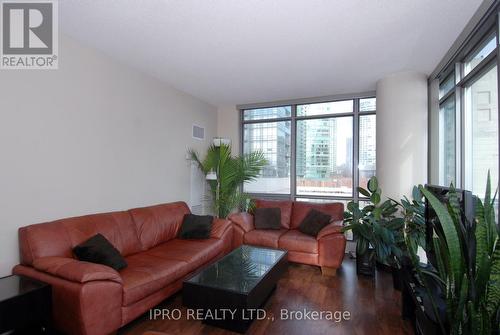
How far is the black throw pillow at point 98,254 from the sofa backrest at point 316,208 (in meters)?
2.60

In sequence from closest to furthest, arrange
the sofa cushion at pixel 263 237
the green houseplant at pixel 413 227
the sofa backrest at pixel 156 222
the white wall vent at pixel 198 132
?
the green houseplant at pixel 413 227, the sofa backrest at pixel 156 222, the sofa cushion at pixel 263 237, the white wall vent at pixel 198 132

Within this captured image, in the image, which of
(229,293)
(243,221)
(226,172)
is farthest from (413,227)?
(226,172)

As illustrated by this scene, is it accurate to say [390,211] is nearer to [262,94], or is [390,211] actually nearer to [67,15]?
[262,94]

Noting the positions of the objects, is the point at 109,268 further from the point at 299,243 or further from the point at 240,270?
the point at 299,243

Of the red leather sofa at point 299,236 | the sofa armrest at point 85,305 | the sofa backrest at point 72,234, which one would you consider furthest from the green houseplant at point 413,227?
the sofa backrest at point 72,234

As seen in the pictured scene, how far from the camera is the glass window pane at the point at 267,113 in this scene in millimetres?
4756

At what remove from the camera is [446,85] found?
317cm

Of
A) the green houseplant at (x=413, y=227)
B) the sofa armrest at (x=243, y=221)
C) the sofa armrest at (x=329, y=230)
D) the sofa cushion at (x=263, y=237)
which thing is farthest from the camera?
the sofa armrest at (x=243, y=221)

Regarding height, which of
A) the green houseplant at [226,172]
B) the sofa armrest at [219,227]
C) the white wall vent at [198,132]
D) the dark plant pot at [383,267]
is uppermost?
the white wall vent at [198,132]

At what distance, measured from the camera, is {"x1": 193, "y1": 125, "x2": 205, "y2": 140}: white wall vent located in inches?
174

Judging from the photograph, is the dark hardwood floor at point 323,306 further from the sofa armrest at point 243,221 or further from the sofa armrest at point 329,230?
the sofa armrest at point 243,221

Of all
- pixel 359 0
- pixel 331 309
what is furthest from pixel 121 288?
pixel 359 0

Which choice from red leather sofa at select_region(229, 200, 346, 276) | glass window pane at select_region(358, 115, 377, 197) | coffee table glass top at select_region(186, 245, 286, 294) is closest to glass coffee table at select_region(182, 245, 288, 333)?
coffee table glass top at select_region(186, 245, 286, 294)
